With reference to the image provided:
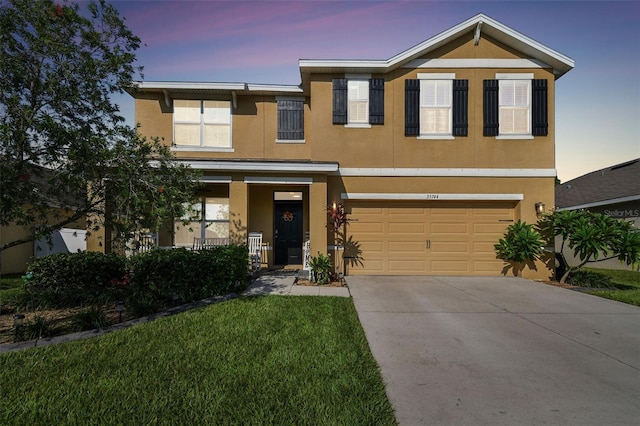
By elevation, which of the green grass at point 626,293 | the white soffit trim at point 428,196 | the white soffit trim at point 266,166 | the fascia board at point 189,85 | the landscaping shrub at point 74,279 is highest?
the fascia board at point 189,85

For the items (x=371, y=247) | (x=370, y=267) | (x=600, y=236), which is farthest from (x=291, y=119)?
(x=600, y=236)

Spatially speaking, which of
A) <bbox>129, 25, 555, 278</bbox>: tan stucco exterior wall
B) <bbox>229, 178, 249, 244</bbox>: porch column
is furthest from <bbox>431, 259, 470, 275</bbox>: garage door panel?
<bbox>229, 178, 249, 244</bbox>: porch column

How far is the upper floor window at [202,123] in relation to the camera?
10320mm

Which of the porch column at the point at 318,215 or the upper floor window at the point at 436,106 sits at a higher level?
the upper floor window at the point at 436,106

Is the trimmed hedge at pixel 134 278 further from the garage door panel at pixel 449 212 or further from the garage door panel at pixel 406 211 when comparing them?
the garage door panel at pixel 449 212

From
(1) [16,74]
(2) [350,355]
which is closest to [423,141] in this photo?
(2) [350,355]

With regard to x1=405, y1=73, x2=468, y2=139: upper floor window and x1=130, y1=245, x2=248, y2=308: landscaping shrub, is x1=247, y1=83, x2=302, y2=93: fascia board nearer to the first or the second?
x1=405, y1=73, x2=468, y2=139: upper floor window

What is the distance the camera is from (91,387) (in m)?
2.94

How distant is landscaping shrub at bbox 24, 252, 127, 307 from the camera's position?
18.7 ft

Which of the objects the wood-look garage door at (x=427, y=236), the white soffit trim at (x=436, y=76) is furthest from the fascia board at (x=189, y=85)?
the white soffit trim at (x=436, y=76)

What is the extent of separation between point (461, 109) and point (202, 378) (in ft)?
32.2

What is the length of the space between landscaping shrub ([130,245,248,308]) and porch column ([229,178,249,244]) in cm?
197

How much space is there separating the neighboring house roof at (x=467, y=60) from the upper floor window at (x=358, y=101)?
349mm

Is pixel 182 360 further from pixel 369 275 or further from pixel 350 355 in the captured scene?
pixel 369 275
